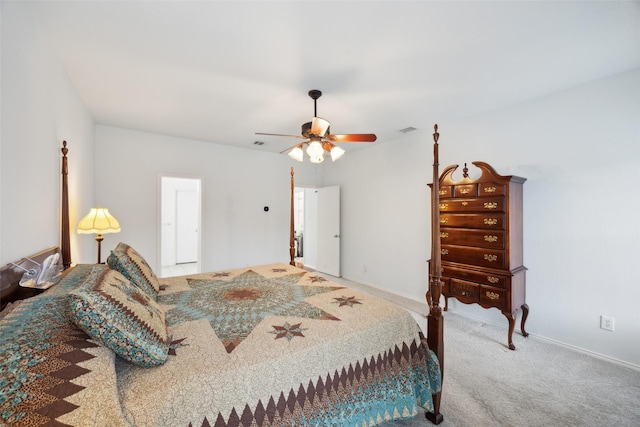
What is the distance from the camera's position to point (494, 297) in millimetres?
2842

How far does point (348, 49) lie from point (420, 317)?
3.15 metres

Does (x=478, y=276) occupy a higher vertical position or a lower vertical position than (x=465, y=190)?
lower

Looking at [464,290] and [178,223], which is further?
[178,223]

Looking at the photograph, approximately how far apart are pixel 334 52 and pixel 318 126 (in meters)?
0.65

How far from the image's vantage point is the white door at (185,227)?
266 inches

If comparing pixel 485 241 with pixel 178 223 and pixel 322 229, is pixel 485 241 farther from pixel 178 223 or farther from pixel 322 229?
pixel 178 223

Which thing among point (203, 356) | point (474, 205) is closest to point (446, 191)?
point (474, 205)

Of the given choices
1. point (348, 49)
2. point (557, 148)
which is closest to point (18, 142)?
point (348, 49)

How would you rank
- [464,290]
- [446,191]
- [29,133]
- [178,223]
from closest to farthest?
[29,133]
[464,290]
[446,191]
[178,223]

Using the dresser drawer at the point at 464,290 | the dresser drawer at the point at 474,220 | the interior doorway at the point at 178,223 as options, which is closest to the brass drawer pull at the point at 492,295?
the dresser drawer at the point at 464,290

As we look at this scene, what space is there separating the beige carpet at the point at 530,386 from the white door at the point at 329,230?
2932 mm

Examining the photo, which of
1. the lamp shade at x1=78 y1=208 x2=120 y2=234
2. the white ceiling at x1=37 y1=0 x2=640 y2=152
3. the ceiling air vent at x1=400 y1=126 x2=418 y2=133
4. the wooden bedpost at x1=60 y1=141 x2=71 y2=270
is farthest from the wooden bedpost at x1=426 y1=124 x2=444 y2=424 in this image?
the lamp shade at x1=78 y1=208 x2=120 y2=234

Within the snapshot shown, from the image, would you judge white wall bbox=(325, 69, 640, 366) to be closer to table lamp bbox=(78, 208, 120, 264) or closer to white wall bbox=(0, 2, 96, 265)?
white wall bbox=(0, 2, 96, 265)

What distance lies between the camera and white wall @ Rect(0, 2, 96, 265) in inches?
54.1
